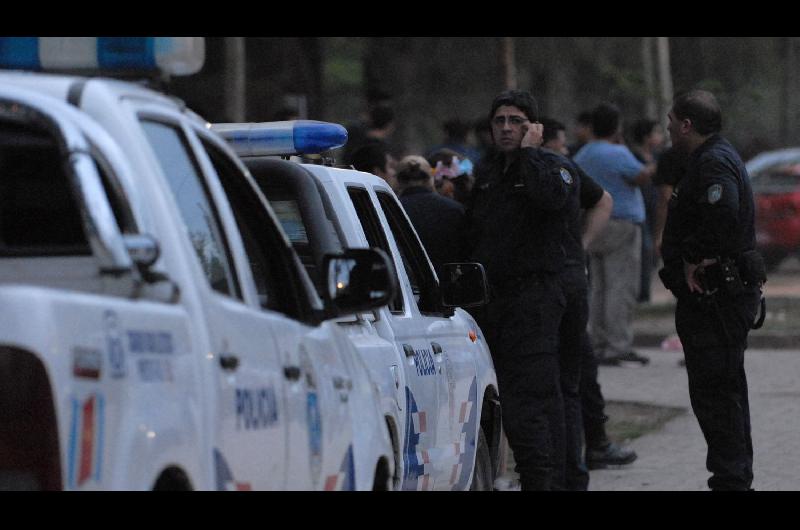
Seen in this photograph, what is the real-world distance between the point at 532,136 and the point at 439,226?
80 centimetres

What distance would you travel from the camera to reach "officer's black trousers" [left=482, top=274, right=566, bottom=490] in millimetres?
8539

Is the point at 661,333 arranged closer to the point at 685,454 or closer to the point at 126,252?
the point at 685,454

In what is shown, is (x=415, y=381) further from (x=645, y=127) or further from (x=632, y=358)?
(x=645, y=127)

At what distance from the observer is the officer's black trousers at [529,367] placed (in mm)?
8539

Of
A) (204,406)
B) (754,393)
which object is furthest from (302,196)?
(754,393)

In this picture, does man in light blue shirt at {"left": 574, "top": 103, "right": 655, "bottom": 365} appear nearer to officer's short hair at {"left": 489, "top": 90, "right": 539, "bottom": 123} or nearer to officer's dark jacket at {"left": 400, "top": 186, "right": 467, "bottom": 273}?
officer's dark jacket at {"left": 400, "top": 186, "right": 467, "bottom": 273}

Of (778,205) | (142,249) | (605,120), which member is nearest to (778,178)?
(778,205)

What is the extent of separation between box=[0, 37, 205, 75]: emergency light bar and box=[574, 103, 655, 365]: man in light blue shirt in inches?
404

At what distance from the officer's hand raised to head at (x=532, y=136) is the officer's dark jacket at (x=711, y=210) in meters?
0.66

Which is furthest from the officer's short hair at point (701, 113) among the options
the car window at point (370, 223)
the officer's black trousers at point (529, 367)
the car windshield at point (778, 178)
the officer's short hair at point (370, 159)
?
the car windshield at point (778, 178)

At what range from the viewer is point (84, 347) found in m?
3.38

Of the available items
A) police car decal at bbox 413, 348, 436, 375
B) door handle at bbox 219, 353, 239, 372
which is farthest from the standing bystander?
door handle at bbox 219, 353, 239, 372
